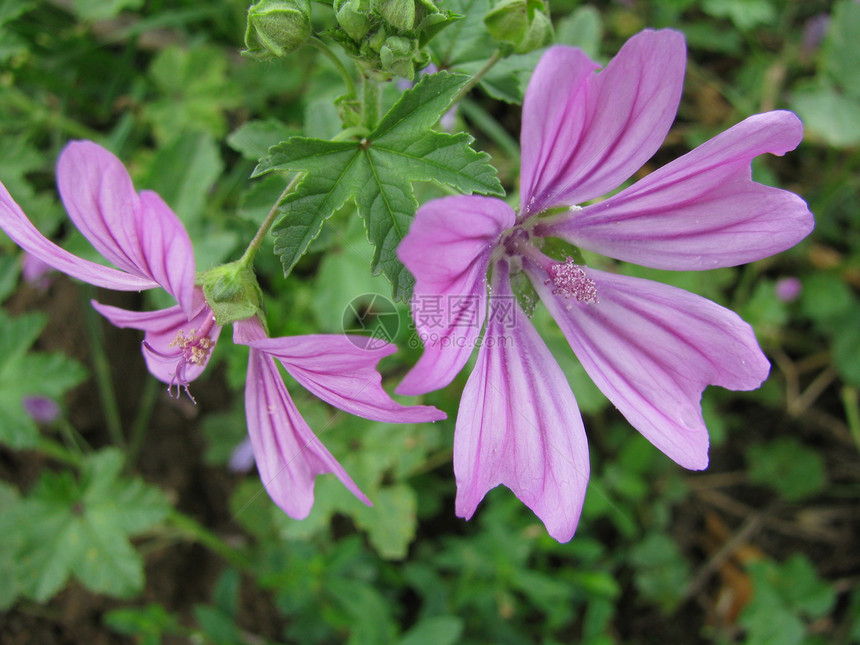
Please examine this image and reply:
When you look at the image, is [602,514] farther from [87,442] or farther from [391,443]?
[87,442]

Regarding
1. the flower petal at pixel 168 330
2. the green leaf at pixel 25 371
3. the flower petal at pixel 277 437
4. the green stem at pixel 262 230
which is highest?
the green stem at pixel 262 230

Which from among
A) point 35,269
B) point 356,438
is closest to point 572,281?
point 356,438

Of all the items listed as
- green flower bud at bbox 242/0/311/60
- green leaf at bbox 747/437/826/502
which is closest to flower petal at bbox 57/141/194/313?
green flower bud at bbox 242/0/311/60

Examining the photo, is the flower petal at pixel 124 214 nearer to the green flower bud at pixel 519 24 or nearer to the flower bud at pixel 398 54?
the flower bud at pixel 398 54

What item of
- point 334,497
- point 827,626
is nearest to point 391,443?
point 334,497

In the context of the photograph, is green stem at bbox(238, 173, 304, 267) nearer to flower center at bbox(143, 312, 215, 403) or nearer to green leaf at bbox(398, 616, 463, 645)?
flower center at bbox(143, 312, 215, 403)

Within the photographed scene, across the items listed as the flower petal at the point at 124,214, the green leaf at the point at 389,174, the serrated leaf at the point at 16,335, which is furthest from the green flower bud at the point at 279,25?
the serrated leaf at the point at 16,335

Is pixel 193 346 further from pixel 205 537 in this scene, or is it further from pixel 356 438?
pixel 205 537
